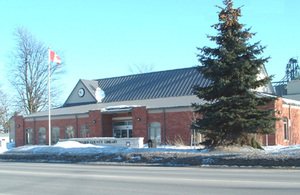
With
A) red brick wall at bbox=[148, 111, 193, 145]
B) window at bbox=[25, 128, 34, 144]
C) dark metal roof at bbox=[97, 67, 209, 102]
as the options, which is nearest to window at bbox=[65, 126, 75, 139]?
dark metal roof at bbox=[97, 67, 209, 102]

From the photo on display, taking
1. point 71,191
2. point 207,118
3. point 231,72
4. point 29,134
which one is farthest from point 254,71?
point 29,134

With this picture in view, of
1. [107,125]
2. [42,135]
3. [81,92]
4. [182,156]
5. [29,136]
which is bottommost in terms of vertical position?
[182,156]

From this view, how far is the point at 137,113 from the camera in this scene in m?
46.8

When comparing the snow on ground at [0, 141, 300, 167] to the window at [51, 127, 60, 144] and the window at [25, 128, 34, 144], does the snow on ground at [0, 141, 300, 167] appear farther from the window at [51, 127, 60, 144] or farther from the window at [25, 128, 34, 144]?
the window at [25, 128, 34, 144]

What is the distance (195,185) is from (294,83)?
55080mm

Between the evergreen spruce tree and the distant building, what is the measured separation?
12866 millimetres

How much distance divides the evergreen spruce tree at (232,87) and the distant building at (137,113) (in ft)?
42.2

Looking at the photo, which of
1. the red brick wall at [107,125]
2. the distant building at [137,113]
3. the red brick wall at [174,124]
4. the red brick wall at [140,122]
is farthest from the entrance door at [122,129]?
the red brick wall at [174,124]

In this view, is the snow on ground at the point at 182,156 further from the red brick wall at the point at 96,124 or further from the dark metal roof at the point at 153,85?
the dark metal roof at the point at 153,85

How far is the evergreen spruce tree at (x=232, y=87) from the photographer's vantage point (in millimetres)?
25672

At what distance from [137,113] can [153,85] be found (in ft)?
23.9

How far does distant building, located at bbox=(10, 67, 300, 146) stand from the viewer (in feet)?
144

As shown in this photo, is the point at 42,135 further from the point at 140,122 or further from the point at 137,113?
the point at 140,122

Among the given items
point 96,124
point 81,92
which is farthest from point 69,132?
point 81,92
